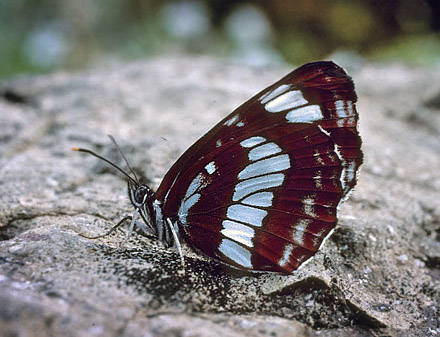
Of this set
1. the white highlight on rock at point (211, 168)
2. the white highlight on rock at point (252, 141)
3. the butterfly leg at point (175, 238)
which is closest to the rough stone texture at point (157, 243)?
the butterfly leg at point (175, 238)

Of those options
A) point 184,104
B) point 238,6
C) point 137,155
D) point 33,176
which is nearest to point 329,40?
point 238,6

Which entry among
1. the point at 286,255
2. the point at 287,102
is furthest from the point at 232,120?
the point at 286,255

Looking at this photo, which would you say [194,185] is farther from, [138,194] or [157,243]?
[157,243]

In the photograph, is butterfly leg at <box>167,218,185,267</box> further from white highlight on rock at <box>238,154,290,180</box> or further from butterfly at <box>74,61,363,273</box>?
white highlight on rock at <box>238,154,290,180</box>

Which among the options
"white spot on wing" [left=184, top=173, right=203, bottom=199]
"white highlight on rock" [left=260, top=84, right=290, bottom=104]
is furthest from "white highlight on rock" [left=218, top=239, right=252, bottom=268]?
"white highlight on rock" [left=260, top=84, right=290, bottom=104]

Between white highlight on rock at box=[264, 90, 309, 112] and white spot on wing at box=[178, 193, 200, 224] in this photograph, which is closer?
white highlight on rock at box=[264, 90, 309, 112]

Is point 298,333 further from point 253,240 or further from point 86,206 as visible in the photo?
point 86,206
